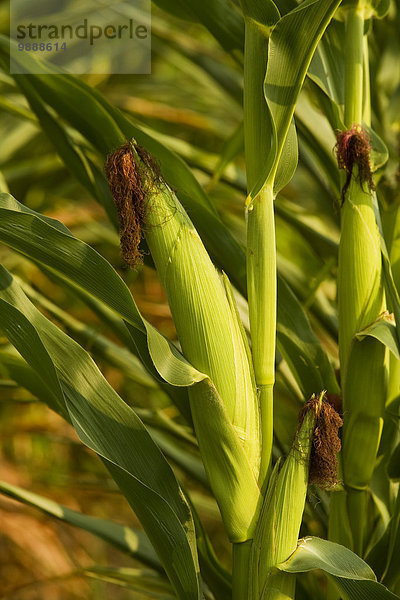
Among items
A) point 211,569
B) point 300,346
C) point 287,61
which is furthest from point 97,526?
point 287,61

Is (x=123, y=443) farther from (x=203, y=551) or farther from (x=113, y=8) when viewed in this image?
(x=113, y=8)

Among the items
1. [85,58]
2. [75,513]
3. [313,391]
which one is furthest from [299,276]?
[85,58]

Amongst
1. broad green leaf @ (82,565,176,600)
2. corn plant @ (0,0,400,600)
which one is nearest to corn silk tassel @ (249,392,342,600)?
corn plant @ (0,0,400,600)

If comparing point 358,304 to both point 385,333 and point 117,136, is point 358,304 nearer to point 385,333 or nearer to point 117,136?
point 385,333

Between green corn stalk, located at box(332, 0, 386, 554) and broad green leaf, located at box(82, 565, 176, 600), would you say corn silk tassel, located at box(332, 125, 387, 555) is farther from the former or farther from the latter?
broad green leaf, located at box(82, 565, 176, 600)

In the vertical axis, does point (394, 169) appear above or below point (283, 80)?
above
